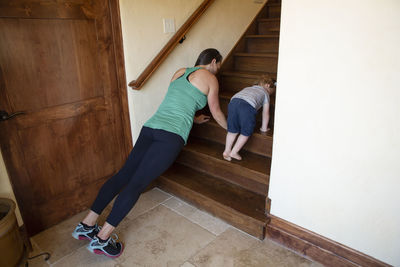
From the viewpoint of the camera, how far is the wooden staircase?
209 centimetres

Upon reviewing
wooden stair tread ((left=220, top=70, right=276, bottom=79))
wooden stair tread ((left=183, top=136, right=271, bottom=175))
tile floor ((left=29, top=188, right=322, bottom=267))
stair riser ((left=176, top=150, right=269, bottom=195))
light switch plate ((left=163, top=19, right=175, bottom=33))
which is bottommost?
tile floor ((left=29, top=188, right=322, bottom=267))

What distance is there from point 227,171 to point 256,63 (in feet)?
4.49

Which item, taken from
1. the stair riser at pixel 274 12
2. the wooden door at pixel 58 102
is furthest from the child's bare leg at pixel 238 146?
the stair riser at pixel 274 12

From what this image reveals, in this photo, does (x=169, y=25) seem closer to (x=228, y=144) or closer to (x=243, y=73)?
(x=243, y=73)

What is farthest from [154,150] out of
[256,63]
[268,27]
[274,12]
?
[274,12]

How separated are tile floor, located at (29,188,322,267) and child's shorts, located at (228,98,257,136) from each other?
2.45 feet

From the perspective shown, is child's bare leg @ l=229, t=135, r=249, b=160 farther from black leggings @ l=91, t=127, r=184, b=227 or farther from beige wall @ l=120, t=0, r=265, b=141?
beige wall @ l=120, t=0, r=265, b=141

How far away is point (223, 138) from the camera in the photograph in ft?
8.52

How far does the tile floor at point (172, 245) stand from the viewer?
5.97 feet

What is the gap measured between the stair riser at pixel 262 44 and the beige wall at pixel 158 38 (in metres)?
0.30

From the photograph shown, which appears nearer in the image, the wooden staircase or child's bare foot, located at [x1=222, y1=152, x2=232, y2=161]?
the wooden staircase

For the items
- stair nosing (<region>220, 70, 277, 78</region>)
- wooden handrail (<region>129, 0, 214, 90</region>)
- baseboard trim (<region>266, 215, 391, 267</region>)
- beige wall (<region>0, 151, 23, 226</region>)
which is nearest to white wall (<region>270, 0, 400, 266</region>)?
baseboard trim (<region>266, 215, 391, 267</region>)

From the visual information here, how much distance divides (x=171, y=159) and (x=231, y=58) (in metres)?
1.74

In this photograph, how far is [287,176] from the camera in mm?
1801
